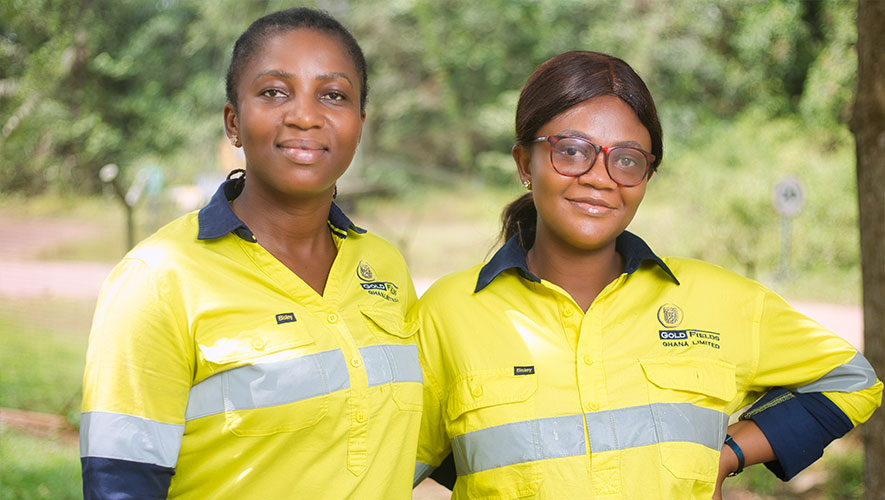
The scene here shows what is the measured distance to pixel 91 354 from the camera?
164 cm

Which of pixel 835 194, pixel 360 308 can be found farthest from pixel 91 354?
pixel 835 194

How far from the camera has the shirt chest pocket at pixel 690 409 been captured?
197 centimetres

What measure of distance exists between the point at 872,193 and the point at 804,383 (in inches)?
49.4

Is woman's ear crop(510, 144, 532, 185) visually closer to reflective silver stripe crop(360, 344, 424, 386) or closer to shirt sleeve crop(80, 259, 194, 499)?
reflective silver stripe crop(360, 344, 424, 386)

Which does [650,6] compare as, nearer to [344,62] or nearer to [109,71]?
[109,71]

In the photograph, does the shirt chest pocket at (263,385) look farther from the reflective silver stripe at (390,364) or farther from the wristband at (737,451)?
the wristband at (737,451)

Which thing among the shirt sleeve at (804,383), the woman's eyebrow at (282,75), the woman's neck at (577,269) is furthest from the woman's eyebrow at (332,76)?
the shirt sleeve at (804,383)

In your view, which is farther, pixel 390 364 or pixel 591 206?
pixel 591 206

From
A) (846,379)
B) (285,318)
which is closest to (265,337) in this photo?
(285,318)

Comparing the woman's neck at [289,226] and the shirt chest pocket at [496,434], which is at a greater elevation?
the woman's neck at [289,226]

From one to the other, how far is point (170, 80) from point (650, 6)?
402 inches

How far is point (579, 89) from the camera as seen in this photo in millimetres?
2076

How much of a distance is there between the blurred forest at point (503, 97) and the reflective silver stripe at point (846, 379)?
8.40 meters

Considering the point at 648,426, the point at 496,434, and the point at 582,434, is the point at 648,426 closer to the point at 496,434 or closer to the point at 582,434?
the point at 582,434
